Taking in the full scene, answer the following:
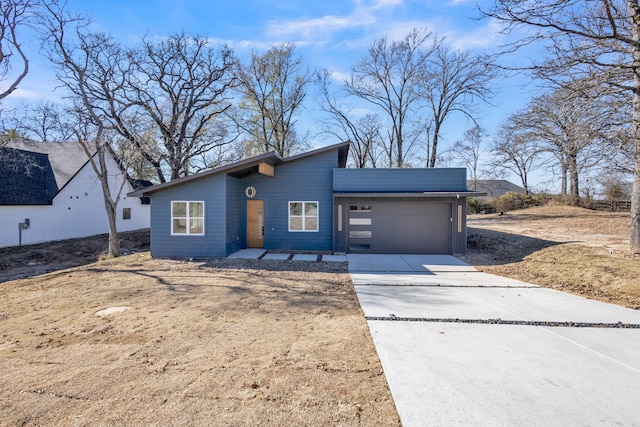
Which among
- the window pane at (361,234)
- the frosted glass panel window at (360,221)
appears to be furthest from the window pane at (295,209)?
the window pane at (361,234)

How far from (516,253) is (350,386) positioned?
10426mm

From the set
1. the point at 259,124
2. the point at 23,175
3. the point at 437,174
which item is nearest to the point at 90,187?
the point at 23,175

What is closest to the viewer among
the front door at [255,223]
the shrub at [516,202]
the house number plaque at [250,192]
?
the house number plaque at [250,192]

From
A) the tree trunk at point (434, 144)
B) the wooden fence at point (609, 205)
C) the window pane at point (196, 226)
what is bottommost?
the window pane at point (196, 226)

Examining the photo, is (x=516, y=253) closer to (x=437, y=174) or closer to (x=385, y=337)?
(x=437, y=174)

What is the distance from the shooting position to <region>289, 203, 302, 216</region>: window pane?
13.0 metres

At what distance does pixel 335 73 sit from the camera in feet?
91.6

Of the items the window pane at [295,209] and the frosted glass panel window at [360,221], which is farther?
the window pane at [295,209]

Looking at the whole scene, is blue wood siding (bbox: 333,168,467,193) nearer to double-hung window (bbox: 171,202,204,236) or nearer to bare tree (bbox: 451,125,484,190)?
double-hung window (bbox: 171,202,204,236)

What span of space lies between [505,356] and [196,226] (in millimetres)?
10235

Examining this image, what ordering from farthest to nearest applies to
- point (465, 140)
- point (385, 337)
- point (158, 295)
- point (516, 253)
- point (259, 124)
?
point (465, 140), point (259, 124), point (516, 253), point (158, 295), point (385, 337)

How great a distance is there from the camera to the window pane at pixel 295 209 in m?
13.0

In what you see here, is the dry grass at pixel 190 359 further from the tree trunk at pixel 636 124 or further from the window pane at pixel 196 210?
the tree trunk at pixel 636 124

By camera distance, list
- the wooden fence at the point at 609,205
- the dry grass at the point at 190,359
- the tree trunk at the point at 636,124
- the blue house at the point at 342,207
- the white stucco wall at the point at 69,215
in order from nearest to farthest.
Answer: the dry grass at the point at 190,359 < the tree trunk at the point at 636,124 < the blue house at the point at 342,207 < the white stucco wall at the point at 69,215 < the wooden fence at the point at 609,205
